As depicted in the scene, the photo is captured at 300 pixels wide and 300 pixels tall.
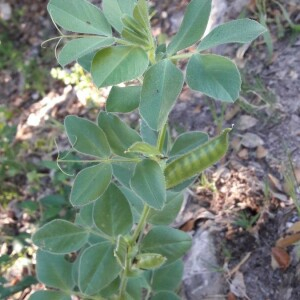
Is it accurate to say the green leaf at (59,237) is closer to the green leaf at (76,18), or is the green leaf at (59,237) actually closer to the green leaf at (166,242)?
the green leaf at (166,242)

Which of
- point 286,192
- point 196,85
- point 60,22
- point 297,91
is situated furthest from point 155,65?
point 297,91

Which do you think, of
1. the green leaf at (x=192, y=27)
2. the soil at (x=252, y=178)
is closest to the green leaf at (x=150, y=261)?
the green leaf at (x=192, y=27)

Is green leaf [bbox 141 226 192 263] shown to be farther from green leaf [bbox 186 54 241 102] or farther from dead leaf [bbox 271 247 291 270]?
green leaf [bbox 186 54 241 102]

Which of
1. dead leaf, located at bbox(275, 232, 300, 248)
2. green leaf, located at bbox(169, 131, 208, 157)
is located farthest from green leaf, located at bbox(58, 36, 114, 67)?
dead leaf, located at bbox(275, 232, 300, 248)

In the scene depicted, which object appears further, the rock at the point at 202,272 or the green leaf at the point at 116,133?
the rock at the point at 202,272

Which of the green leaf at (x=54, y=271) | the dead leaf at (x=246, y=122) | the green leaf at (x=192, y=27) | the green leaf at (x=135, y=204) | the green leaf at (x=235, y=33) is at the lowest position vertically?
the dead leaf at (x=246, y=122)

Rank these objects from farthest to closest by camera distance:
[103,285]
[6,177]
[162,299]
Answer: [6,177] → [162,299] → [103,285]

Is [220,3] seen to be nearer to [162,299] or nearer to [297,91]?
[297,91]
